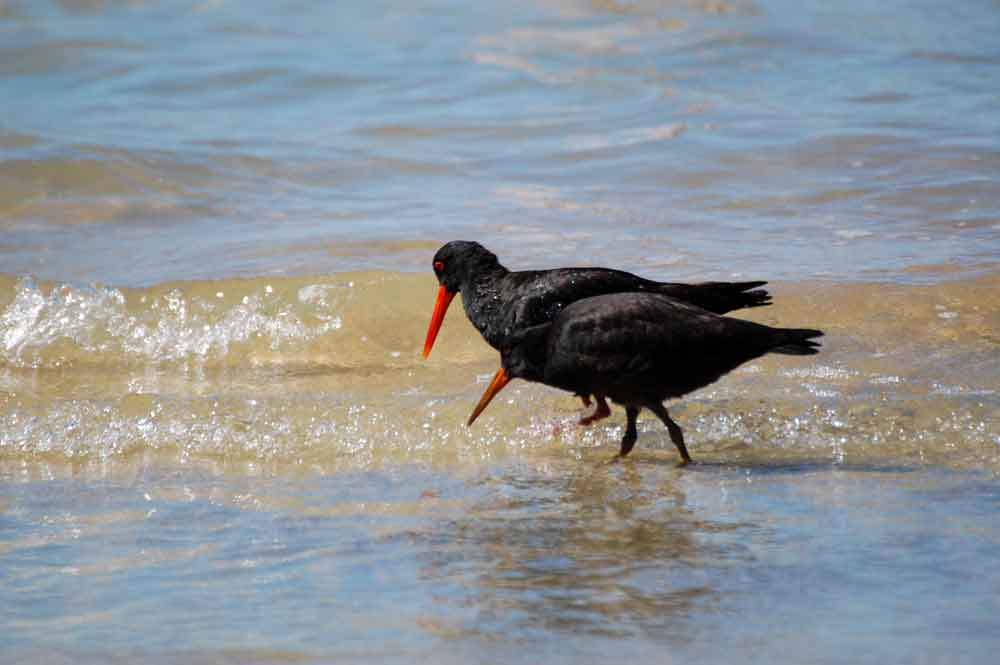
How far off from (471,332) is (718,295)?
5.93ft

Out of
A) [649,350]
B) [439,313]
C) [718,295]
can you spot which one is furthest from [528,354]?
[439,313]

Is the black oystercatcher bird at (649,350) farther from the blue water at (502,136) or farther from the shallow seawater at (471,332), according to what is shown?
the blue water at (502,136)

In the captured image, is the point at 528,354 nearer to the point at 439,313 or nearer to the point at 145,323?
the point at 439,313

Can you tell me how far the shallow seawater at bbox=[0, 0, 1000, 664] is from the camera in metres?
3.46

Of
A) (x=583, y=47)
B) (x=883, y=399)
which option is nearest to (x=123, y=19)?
(x=583, y=47)

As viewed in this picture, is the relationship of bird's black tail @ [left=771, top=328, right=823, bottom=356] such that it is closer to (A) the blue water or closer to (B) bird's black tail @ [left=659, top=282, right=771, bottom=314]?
(B) bird's black tail @ [left=659, top=282, right=771, bottom=314]

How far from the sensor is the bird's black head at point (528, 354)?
17.0ft

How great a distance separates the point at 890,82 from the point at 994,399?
319 inches

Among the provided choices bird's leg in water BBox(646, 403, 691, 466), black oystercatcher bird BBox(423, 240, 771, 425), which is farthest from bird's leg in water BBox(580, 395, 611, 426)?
bird's leg in water BBox(646, 403, 691, 466)

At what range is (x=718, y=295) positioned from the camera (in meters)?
5.71

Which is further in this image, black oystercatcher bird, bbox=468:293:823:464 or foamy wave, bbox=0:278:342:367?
foamy wave, bbox=0:278:342:367

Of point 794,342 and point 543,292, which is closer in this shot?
point 794,342

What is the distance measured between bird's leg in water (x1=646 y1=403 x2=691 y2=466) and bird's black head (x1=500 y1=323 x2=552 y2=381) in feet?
1.48

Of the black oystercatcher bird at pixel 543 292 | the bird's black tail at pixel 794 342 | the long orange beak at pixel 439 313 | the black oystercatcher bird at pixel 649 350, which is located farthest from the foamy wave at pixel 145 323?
the bird's black tail at pixel 794 342
